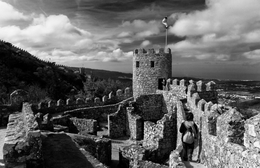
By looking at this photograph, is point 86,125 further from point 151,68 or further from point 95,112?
point 151,68

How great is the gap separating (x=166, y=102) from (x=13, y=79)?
93.9 ft

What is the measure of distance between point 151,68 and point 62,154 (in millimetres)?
14456

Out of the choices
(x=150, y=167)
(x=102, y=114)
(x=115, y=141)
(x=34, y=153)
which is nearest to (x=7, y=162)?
(x=34, y=153)

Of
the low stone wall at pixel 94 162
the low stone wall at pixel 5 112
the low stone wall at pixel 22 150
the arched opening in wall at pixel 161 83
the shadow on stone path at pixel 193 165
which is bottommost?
the shadow on stone path at pixel 193 165

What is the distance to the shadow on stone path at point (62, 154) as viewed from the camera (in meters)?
6.17

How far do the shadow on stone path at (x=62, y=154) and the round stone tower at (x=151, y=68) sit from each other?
496 inches

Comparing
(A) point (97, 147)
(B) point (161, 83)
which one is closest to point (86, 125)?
(A) point (97, 147)

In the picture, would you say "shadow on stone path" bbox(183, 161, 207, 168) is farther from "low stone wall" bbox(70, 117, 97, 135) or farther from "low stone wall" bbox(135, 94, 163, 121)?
"low stone wall" bbox(135, 94, 163, 121)

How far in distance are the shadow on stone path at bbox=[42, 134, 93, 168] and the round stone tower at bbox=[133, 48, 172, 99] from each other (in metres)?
12.6

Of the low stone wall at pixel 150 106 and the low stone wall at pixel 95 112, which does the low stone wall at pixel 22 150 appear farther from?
the low stone wall at pixel 95 112

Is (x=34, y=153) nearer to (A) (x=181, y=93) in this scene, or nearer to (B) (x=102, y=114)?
(A) (x=181, y=93)

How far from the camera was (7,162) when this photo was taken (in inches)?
179

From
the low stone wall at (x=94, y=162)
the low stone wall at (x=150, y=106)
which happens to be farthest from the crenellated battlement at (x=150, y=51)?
the low stone wall at (x=94, y=162)

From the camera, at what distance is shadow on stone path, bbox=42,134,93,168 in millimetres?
6172
